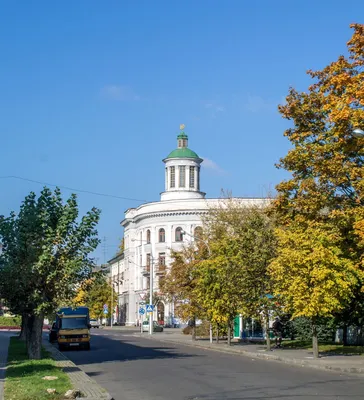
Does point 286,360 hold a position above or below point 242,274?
below

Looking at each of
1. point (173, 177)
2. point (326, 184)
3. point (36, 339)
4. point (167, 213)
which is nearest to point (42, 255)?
point (36, 339)

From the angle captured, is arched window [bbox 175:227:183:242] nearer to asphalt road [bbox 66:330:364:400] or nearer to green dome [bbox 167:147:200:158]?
green dome [bbox 167:147:200:158]

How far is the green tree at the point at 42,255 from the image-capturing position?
95.6ft

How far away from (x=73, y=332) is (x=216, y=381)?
23.4 metres

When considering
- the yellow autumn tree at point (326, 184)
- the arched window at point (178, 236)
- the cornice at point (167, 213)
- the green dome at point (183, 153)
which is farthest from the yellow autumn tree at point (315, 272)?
the green dome at point (183, 153)

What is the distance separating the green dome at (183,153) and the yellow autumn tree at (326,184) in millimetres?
68998

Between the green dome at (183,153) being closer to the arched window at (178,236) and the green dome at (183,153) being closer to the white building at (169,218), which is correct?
the white building at (169,218)

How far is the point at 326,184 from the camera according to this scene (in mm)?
33219

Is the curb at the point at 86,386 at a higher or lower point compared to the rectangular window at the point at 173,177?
lower

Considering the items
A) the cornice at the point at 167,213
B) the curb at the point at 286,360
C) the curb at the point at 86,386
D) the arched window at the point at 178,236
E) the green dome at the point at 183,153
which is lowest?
the curb at the point at 86,386

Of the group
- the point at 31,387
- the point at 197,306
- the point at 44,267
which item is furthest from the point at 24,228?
the point at 197,306

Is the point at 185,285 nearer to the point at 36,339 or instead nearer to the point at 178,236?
the point at 36,339

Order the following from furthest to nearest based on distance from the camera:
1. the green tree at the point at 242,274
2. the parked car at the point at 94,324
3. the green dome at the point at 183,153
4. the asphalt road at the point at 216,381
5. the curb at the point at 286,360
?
1. the parked car at the point at 94,324
2. the green dome at the point at 183,153
3. the green tree at the point at 242,274
4. the curb at the point at 286,360
5. the asphalt road at the point at 216,381

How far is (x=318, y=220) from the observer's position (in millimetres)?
34438
